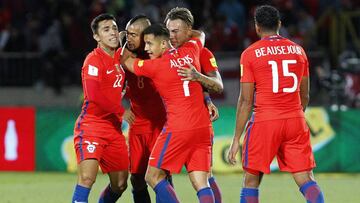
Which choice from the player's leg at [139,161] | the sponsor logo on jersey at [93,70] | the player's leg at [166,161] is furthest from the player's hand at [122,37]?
the player's leg at [166,161]

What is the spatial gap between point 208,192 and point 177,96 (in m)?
0.92

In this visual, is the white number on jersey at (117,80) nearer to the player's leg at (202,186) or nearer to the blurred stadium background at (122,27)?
the player's leg at (202,186)

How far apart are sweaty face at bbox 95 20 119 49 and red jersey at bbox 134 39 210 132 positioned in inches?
20.9

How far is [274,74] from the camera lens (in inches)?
343

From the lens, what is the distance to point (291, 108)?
8.80 m

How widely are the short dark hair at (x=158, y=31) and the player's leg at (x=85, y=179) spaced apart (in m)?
1.38

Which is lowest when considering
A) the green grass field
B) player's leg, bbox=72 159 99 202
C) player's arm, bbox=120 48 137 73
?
the green grass field

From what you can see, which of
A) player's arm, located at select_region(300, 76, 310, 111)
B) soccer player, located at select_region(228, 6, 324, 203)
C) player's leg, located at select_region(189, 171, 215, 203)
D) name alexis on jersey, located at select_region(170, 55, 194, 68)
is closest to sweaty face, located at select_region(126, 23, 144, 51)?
name alexis on jersey, located at select_region(170, 55, 194, 68)

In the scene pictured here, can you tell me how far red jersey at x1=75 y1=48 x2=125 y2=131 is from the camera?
9148mm

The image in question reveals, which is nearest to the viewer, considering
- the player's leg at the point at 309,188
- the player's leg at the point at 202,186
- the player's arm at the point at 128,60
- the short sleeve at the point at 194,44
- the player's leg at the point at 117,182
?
the player's leg at the point at 309,188

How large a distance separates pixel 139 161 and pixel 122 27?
9.90m

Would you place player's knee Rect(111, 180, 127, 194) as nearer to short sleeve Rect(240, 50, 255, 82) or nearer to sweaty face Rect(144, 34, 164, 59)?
sweaty face Rect(144, 34, 164, 59)

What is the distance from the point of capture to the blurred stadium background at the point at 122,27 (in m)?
16.3

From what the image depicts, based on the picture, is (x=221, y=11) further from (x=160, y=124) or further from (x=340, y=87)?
(x=160, y=124)
